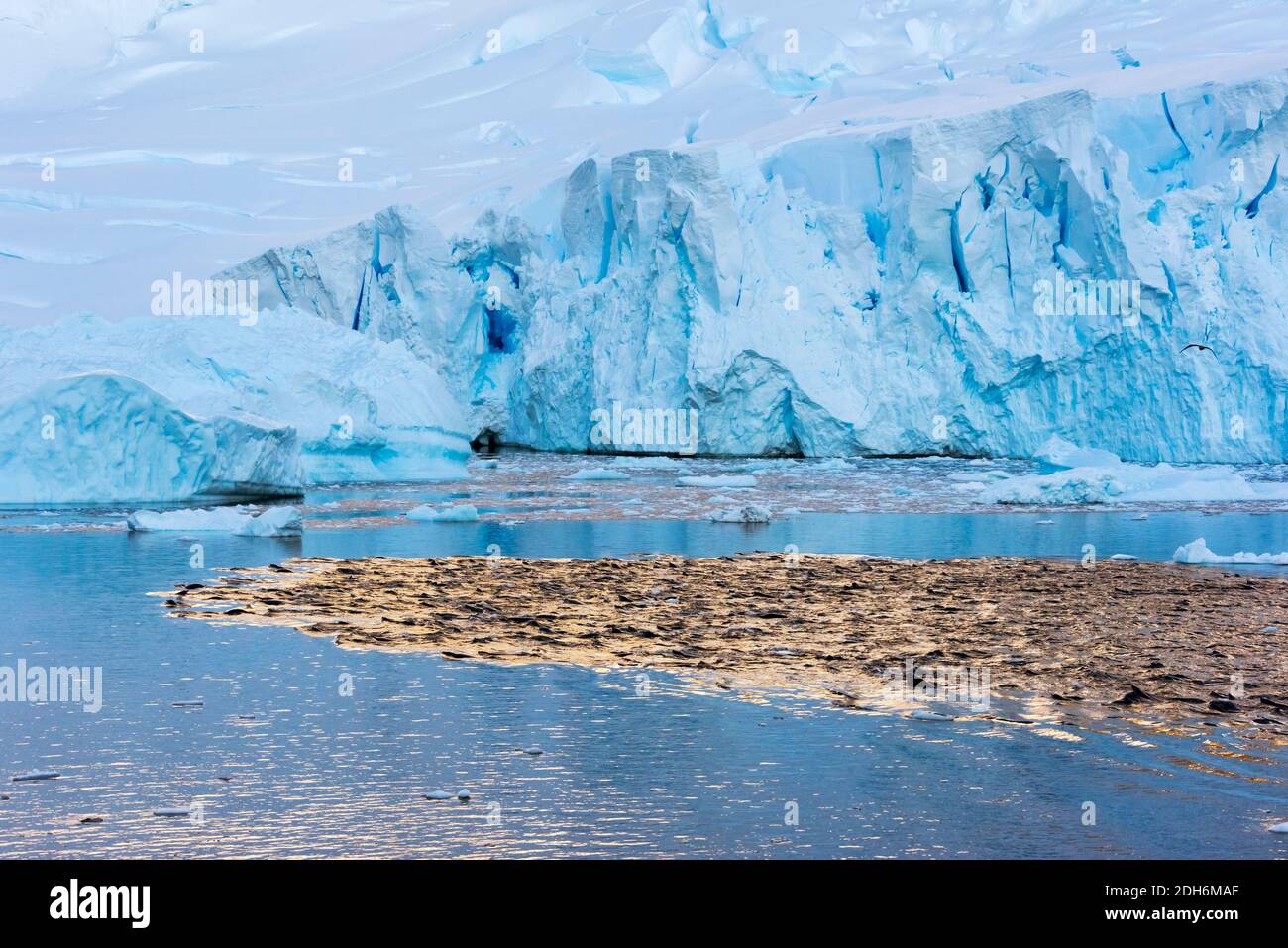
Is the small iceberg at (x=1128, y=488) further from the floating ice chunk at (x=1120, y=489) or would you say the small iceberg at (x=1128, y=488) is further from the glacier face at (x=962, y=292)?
the glacier face at (x=962, y=292)

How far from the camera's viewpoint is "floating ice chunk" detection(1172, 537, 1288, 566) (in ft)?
33.8

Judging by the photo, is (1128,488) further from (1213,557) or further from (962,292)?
(1213,557)

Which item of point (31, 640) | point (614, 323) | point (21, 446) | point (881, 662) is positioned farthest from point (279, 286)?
point (881, 662)

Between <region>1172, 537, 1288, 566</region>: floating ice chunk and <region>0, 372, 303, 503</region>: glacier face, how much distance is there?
29.0 feet

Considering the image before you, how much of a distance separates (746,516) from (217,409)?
5.86m

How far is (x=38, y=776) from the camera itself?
15.1 ft

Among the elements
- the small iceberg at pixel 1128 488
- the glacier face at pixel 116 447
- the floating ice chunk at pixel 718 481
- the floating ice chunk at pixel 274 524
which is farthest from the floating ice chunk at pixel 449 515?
the small iceberg at pixel 1128 488

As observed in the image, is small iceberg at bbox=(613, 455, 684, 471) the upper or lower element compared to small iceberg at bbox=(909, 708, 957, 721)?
upper

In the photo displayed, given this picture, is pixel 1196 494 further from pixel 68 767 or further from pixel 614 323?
pixel 68 767

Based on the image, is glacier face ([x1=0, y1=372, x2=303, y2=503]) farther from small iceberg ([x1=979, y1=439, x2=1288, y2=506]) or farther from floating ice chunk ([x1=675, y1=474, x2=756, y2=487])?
small iceberg ([x1=979, y1=439, x2=1288, y2=506])

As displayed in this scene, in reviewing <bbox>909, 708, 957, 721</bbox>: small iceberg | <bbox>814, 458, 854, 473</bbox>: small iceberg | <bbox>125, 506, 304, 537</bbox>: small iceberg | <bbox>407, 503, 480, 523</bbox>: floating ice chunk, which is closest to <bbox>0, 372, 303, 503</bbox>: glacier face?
<bbox>125, 506, 304, 537</bbox>: small iceberg

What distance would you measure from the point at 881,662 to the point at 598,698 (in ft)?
4.87

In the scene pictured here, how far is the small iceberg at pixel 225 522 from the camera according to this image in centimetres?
1174
